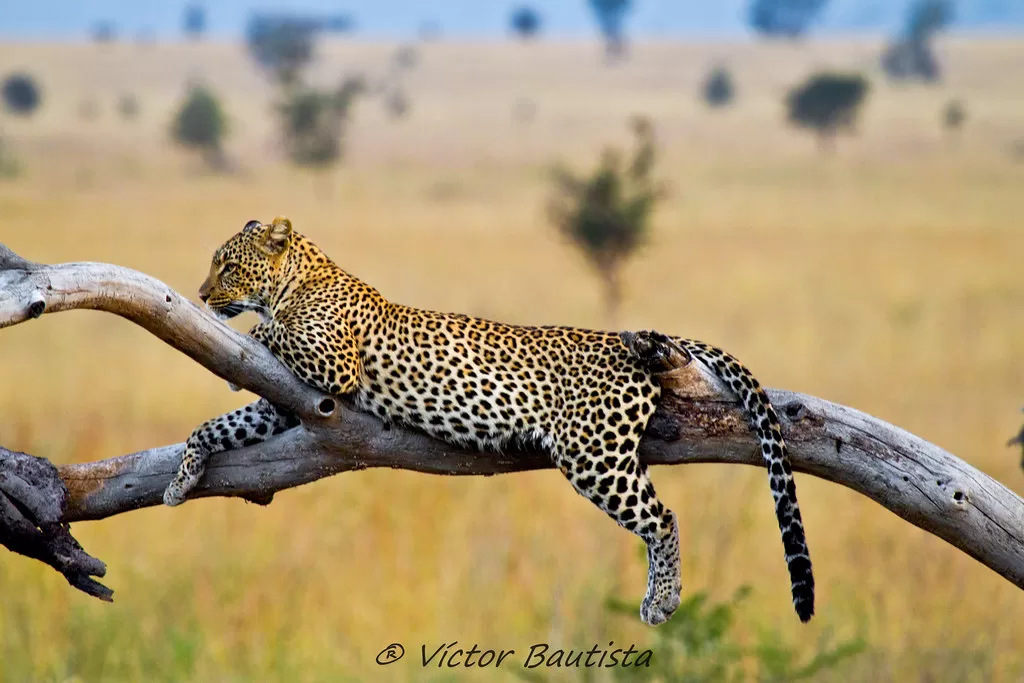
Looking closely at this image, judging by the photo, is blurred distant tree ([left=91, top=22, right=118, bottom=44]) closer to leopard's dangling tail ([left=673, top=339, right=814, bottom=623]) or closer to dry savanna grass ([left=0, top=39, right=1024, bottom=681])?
dry savanna grass ([left=0, top=39, right=1024, bottom=681])

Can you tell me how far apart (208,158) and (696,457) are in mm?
59861

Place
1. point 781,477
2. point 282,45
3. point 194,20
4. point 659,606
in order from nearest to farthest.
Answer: point 781,477 → point 659,606 → point 282,45 → point 194,20

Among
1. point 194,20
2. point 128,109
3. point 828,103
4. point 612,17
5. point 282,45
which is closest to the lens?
point 828,103

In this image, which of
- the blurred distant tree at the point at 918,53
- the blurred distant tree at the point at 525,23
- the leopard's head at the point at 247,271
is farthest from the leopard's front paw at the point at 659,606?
the blurred distant tree at the point at 525,23

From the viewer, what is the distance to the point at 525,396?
619 cm

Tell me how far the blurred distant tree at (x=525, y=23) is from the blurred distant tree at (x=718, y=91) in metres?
53.7

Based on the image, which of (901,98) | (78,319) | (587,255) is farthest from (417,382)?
(901,98)

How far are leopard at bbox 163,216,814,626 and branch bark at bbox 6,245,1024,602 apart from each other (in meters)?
0.10

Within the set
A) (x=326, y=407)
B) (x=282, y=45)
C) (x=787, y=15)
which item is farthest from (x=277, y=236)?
(x=787, y=15)

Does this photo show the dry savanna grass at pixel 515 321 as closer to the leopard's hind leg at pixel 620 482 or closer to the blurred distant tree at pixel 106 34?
the leopard's hind leg at pixel 620 482

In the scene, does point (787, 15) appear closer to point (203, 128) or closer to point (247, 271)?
point (203, 128)

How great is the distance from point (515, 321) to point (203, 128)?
41.6 m

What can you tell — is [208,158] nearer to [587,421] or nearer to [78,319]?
[78,319]

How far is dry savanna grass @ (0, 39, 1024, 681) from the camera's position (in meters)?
11.1
